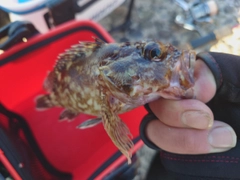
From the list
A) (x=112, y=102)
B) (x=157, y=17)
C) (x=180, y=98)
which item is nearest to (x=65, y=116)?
(x=112, y=102)

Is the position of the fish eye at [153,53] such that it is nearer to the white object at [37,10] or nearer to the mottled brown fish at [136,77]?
the mottled brown fish at [136,77]

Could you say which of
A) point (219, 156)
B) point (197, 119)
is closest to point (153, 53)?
point (197, 119)

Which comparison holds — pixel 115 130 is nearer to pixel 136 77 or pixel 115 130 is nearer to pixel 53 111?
pixel 136 77

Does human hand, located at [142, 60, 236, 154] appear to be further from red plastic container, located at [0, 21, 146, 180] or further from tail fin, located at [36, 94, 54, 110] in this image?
tail fin, located at [36, 94, 54, 110]

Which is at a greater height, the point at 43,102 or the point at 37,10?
the point at 37,10

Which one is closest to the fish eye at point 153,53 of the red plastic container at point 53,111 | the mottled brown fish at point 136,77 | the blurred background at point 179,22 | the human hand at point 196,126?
the mottled brown fish at point 136,77
